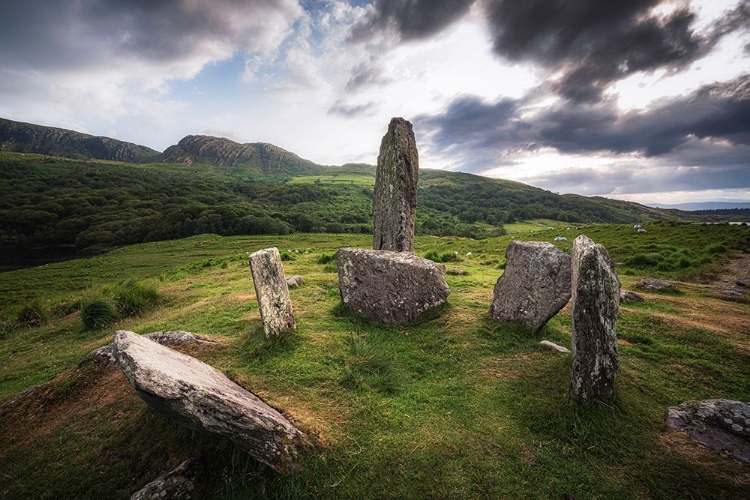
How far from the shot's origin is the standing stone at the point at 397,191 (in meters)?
15.2

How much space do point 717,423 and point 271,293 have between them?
10.2 metres

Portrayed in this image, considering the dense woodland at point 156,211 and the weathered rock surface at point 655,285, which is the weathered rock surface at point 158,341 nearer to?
the weathered rock surface at point 655,285

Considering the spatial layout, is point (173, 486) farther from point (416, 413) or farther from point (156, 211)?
point (156, 211)

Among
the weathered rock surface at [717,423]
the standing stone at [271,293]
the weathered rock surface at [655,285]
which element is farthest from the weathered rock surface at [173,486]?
the weathered rock surface at [655,285]

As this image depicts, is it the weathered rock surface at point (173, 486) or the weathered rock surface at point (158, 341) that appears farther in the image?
the weathered rock surface at point (158, 341)

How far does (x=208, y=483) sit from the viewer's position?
4891mm

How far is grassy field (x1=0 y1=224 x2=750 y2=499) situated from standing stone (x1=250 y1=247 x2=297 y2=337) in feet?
1.67

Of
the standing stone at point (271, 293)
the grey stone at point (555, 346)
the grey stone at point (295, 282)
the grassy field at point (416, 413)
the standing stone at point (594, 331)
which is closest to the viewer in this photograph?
the grassy field at point (416, 413)

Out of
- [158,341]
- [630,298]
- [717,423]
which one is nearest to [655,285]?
[630,298]

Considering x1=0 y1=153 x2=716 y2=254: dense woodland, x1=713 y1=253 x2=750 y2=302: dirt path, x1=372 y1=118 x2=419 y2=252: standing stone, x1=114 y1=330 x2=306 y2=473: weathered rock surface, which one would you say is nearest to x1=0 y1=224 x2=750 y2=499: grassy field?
x1=114 y1=330 x2=306 y2=473: weathered rock surface

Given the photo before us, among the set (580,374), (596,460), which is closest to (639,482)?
(596,460)

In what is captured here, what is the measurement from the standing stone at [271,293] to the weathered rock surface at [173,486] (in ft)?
14.2

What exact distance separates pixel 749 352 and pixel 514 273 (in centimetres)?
595

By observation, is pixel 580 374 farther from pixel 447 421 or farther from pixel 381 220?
pixel 381 220
